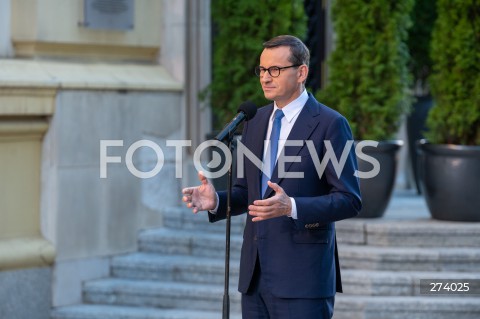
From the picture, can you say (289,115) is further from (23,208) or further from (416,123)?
(416,123)

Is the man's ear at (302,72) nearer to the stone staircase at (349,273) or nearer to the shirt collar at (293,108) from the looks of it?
the shirt collar at (293,108)

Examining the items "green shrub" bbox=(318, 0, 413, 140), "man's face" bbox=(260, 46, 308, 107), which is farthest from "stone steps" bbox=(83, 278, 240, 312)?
"man's face" bbox=(260, 46, 308, 107)

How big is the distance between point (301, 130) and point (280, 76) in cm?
26

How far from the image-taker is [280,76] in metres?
4.82

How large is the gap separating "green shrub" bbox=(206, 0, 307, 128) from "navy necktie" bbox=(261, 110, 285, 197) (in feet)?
15.1

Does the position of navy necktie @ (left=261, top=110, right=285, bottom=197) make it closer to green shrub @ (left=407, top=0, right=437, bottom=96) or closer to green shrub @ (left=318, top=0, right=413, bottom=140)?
green shrub @ (left=318, top=0, right=413, bottom=140)

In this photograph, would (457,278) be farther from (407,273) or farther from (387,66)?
(387,66)

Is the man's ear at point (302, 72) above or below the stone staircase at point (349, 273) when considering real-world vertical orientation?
above

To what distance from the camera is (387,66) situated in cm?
937

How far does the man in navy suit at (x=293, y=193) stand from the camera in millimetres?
4820

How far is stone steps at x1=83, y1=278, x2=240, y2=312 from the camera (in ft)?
27.6

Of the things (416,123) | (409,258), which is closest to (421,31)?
(416,123)

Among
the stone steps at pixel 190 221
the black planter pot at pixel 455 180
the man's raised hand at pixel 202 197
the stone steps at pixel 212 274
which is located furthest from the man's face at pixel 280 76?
the stone steps at pixel 190 221

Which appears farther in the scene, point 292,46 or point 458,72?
point 458,72
